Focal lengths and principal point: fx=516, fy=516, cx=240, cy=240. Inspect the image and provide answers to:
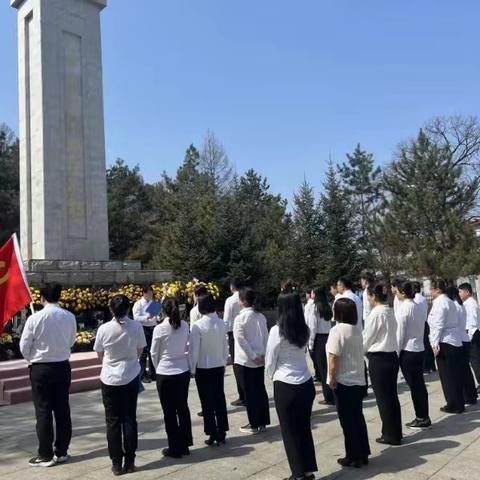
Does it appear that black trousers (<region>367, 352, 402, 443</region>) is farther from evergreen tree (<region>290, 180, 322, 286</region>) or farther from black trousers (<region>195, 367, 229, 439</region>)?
evergreen tree (<region>290, 180, 322, 286</region>)

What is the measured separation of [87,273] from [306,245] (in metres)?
11.7

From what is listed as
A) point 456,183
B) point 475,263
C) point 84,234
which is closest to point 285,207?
point 456,183

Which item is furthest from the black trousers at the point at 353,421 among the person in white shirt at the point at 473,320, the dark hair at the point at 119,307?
the person in white shirt at the point at 473,320

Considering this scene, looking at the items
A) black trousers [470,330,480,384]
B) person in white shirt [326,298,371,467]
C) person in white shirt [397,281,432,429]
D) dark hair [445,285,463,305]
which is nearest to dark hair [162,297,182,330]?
person in white shirt [326,298,371,467]

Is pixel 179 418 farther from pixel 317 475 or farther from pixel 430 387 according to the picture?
pixel 430 387

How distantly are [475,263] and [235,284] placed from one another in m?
20.4

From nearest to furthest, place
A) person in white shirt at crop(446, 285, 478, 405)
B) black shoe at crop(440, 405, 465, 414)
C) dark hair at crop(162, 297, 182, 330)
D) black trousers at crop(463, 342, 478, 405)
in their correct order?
dark hair at crop(162, 297, 182, 330) → black shoe at crop(440, 405, 465, 414) → person in white shirt at crop(446, 285, 478, 405) → black trousers at crop(463, 342, 478, 405)

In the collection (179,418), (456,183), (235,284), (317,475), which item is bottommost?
(317,475)

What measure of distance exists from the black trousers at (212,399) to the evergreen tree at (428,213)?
72.2 ft

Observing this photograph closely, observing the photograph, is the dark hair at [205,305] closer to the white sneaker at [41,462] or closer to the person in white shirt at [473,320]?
the white sneaker at [41,462]

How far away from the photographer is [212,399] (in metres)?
5.77

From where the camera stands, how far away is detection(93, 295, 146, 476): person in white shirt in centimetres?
491

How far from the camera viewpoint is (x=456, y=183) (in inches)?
1084

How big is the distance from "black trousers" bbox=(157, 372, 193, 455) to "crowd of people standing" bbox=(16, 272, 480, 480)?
10 mm
